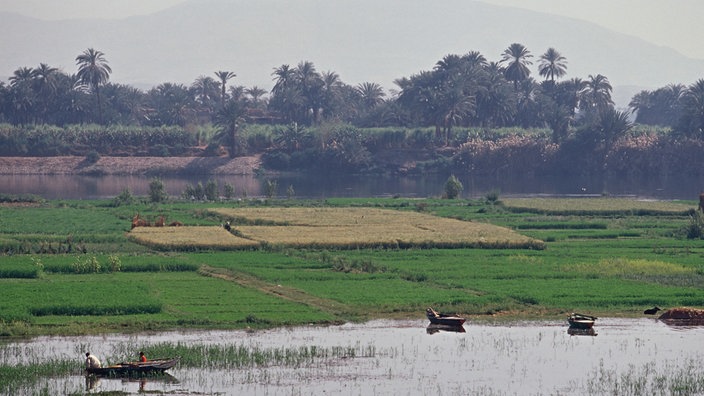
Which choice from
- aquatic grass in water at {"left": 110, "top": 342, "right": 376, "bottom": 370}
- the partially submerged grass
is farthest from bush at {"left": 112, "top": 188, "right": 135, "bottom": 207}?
aquatic grass in water at {"left": 110, "top": 342, "right": 376, "bottom": 370}

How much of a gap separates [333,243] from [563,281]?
14523 millimetres

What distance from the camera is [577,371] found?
33344mm

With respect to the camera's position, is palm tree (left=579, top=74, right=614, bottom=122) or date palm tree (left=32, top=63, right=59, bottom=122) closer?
date palm tree (left=32, top=63, right=59, bottom=122)

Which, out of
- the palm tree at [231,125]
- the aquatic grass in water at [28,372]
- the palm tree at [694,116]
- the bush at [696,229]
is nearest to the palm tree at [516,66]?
the palm tree at [694,116]

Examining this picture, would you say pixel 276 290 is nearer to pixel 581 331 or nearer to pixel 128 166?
pixel 581 331

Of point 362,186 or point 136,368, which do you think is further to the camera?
point 362,186

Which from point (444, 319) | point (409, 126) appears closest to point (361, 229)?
point (444, 319)

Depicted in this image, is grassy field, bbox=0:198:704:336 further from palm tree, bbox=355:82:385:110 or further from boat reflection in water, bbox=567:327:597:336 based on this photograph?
palm tree, bbox=355:82:385:110

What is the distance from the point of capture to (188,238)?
59.9 metres

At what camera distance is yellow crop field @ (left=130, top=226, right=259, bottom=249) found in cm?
5738

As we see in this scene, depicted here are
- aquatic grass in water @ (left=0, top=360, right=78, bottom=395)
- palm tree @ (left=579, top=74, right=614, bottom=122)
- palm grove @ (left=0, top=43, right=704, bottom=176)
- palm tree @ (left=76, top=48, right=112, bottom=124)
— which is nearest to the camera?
aquatic grass in water @ (left=0, top=360, right=78, bottom=395)

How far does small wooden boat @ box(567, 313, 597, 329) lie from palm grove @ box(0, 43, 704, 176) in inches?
4206

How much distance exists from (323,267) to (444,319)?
13823 millimetres

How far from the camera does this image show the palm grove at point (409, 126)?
5753 inches
